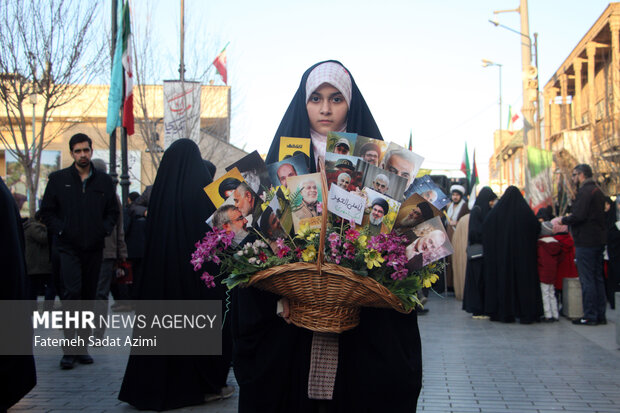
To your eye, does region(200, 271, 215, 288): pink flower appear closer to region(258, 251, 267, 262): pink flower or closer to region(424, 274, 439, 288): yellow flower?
region(258, 251, 267, 262): pink flower

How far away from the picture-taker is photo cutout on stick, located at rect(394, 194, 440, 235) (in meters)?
2.90

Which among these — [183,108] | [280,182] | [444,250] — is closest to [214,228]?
[280,182]

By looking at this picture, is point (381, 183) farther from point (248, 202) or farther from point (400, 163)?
point (248, 202)

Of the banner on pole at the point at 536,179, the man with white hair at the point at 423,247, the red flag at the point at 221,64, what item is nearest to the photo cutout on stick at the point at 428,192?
the man with white hair at the point at 423,247

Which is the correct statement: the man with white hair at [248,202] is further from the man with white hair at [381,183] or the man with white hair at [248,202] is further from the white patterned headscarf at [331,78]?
the white patterned headscarf at [331,78]

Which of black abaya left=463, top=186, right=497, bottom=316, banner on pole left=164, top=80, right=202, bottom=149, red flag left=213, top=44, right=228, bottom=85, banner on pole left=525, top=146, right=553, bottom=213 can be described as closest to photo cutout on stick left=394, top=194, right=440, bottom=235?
black abaya left=463, top=186, right=497, bottom=316

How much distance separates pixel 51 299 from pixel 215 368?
6.22 meters

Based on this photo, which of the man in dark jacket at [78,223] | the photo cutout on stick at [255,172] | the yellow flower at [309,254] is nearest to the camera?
the yellow flower at [309,254]

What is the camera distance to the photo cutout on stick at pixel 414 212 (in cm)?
290

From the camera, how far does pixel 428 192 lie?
2.99 meters

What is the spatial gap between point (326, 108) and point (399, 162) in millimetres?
→ 631

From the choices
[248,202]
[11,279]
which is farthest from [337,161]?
[11,279]

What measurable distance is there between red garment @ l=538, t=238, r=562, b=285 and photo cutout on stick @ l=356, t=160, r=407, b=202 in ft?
26.7

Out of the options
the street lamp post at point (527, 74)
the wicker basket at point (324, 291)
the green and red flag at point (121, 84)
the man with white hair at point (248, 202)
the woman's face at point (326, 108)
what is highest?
the street lamp post at point (527, 74)
